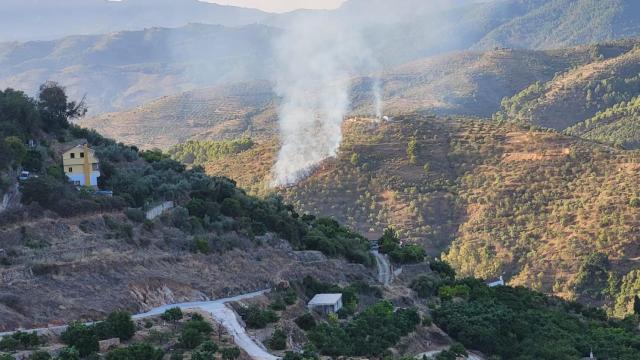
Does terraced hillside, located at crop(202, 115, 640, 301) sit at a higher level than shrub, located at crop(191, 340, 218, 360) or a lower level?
lower

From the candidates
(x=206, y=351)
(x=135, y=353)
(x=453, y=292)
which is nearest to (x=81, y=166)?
(x=453, y=292)

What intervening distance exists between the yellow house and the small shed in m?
11.5

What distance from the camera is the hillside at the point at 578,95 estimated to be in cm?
14838

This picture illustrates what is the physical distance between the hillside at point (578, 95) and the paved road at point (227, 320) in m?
112

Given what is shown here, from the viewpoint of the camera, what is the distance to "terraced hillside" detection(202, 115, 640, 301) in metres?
71.8

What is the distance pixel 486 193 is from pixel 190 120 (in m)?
98.6

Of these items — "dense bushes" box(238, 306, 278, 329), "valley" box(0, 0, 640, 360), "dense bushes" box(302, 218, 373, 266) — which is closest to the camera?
"valley" box(0, 0, 640, 360)

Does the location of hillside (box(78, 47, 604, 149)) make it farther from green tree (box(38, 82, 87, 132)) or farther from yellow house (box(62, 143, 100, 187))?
yellow house (box(62, 143, 100, 187))

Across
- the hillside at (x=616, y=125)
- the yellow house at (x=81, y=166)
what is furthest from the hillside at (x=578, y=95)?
the yellow house at (x=81, y=166)

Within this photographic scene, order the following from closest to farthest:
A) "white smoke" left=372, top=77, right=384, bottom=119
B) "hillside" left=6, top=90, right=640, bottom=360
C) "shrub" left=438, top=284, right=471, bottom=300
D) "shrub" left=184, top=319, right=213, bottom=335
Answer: "shrub" left=184, top=319, right=213, bottom=335, "hillside" left=6, top=90, right=640, bottom=360, "shrub" left=438, top=284, right=471, bottom=300, "white smoke" left=372, top=77, right=384, bottom=119

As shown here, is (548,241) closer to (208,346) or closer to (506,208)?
(506,208)

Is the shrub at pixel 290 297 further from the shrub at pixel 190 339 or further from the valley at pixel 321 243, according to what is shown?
the shrub at pixel 190 339

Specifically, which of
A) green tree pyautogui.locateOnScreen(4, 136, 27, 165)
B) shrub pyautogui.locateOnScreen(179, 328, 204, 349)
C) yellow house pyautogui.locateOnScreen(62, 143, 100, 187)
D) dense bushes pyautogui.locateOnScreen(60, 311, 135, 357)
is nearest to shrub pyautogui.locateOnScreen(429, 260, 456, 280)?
yellow house pyautogui.locateOnScreen(62, 143, 100, 187)

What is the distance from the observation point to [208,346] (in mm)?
28484
